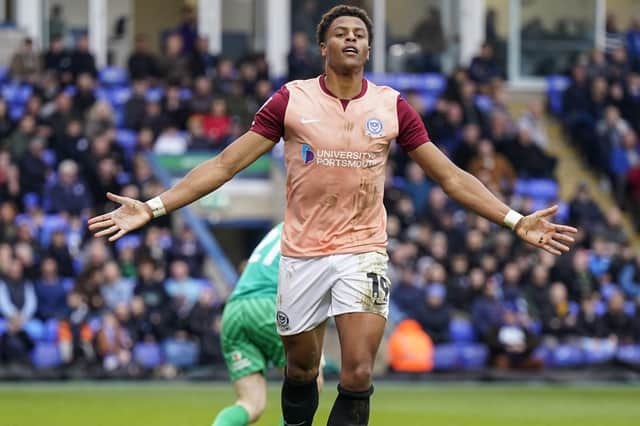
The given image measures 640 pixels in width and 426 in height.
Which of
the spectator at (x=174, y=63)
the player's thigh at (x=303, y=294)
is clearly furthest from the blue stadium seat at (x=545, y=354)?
the player's thigh at (x=303, y=294)

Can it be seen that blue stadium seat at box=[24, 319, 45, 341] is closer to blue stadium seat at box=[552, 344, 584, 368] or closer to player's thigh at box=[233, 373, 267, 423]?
blue stadium seat at box=[552, 344, 584, 368]

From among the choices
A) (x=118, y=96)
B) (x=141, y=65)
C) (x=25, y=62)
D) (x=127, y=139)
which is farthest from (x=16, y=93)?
(x=141, y=65)

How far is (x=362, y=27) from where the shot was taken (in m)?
8.77

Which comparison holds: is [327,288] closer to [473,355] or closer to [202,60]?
[473,355]

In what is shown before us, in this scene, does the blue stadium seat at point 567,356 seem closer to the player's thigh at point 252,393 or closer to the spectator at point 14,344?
the spectator at point 14,344

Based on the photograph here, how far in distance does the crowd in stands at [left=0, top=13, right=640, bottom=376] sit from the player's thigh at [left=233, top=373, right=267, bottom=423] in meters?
10.7

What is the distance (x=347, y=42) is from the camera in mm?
8734

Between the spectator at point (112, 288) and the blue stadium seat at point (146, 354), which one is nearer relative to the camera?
the blue stadium seat at point (146, 354)

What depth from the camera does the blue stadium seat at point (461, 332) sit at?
2225 centimetres

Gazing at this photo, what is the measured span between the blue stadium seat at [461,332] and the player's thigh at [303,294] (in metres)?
13.5

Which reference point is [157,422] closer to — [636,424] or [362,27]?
[636,424]

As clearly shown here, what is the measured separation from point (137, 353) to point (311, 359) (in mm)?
12320

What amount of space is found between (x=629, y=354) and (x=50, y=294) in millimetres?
8650

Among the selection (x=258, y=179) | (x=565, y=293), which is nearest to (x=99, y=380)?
(x=258, y=179)
